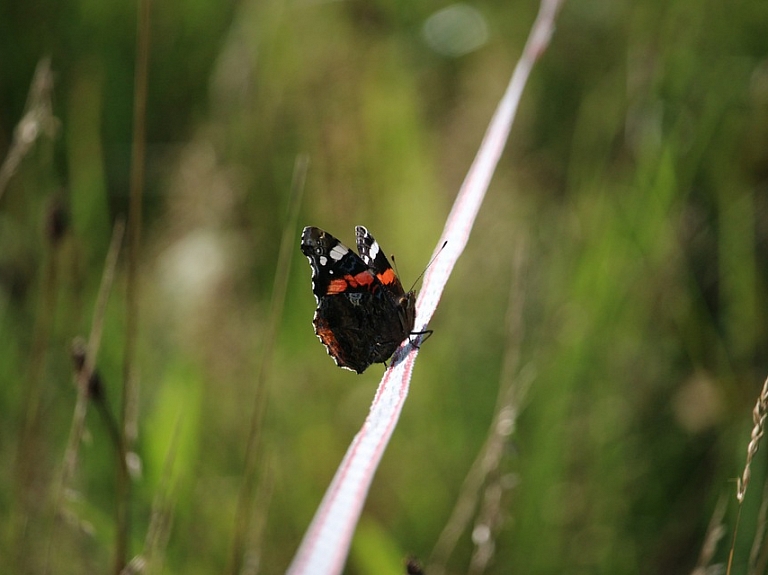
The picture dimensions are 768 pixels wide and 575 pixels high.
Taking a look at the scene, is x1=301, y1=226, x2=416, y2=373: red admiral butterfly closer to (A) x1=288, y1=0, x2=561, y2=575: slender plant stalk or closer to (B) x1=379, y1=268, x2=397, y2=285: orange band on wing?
(B) x1=379, y1=268, x2=397, y2=285: orange band on wing

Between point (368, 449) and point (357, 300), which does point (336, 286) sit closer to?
point (357, 300)

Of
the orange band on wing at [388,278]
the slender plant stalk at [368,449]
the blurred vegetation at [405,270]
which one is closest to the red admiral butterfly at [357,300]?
the orange band on wing at [388,278]

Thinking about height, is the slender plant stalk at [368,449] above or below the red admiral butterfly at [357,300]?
below

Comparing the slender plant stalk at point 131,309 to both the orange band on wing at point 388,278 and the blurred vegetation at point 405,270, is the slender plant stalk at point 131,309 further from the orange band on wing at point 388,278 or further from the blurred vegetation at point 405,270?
the orange band on wing at point 388,278

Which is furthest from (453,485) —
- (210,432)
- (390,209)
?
(390,209)

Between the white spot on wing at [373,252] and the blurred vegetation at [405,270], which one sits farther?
the blurred vegetation at [405,270]

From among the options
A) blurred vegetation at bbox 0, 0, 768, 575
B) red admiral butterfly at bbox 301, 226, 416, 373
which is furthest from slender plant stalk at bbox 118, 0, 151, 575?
red admiral butterfly at bbox 301, 226, 416, 373
